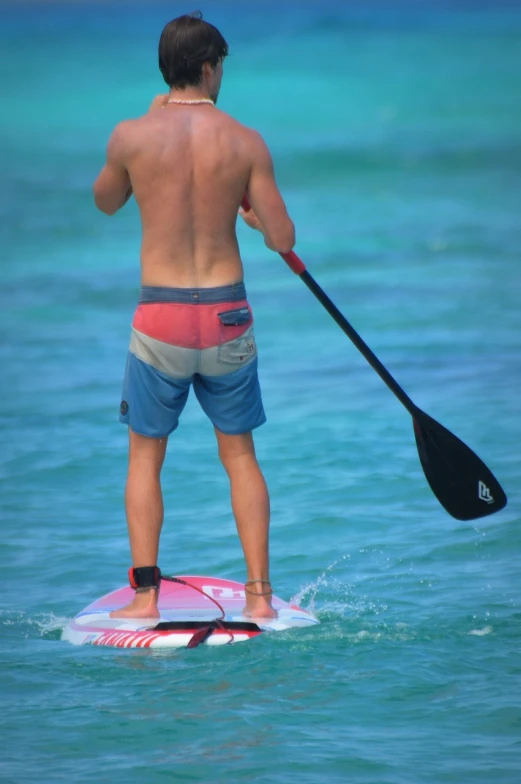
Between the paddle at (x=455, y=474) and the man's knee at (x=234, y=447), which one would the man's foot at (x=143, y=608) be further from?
the paddle at (x=455, y=474)

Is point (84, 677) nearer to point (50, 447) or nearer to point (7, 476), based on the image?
point (7, 476)

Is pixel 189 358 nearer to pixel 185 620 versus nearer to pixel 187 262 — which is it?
pixel 187 262

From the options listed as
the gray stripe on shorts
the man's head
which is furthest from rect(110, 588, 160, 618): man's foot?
the man's head

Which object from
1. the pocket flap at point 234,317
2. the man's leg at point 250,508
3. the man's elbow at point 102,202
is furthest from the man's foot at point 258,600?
the man's elbow at point 102,202

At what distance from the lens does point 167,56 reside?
→ 3.24 m

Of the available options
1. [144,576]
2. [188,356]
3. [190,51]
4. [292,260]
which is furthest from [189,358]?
[190,51]

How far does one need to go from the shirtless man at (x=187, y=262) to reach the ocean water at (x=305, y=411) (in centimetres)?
36

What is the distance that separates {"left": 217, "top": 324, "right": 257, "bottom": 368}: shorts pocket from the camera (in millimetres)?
3283

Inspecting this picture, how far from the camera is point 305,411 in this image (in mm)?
5824

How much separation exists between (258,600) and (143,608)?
27cm

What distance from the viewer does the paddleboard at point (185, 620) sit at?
321 cm

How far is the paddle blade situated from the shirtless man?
0.48m

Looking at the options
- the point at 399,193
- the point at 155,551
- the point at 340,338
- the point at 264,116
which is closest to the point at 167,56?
the point at 155,551

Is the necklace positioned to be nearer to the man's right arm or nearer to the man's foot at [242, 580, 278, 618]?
the man's right arm
